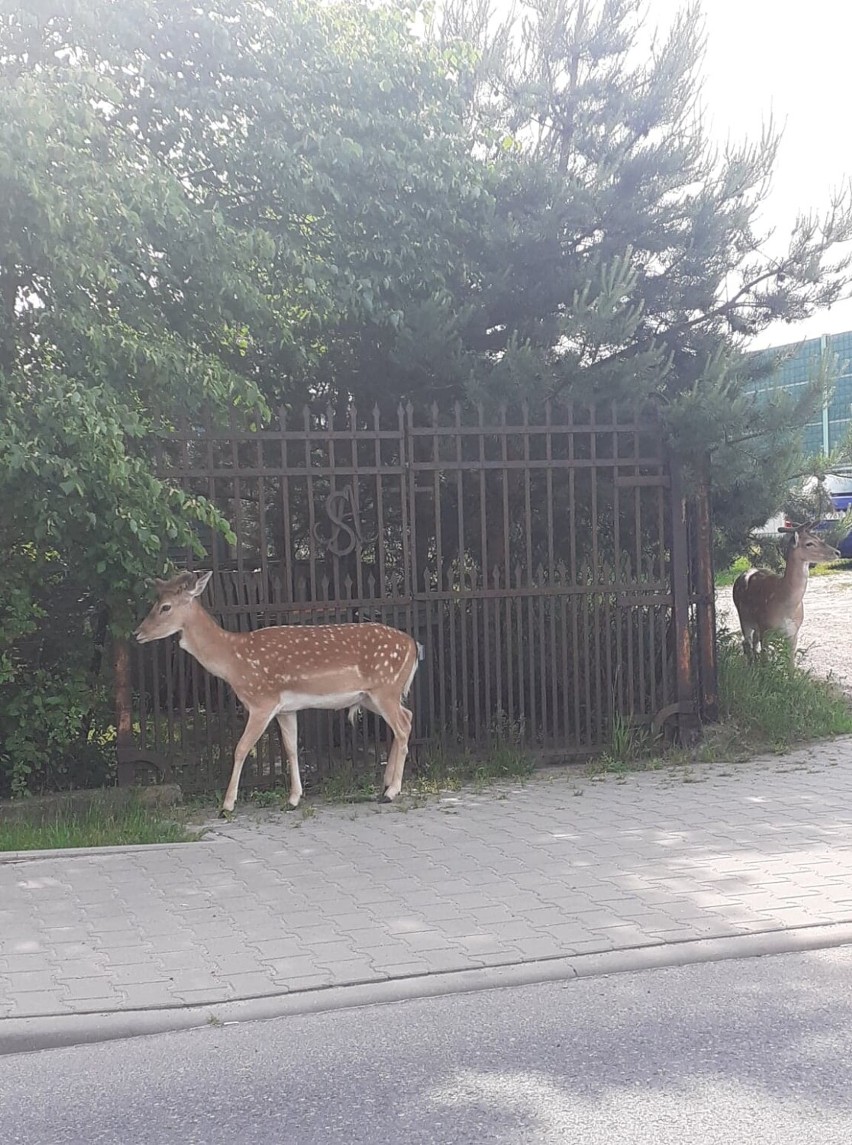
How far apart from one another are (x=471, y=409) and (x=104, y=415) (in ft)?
10.8

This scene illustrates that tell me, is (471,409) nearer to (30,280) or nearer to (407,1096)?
(30,280)

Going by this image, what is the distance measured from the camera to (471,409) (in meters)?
9.97

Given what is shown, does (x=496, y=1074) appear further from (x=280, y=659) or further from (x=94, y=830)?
(x=280, y=659)

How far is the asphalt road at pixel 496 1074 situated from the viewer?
3.93 m

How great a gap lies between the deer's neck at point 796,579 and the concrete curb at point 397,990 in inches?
250

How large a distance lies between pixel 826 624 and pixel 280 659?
11.4 metres

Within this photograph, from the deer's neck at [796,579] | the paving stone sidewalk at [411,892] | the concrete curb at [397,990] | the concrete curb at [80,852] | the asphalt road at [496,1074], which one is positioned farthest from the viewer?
the deer's neck at [796,579]

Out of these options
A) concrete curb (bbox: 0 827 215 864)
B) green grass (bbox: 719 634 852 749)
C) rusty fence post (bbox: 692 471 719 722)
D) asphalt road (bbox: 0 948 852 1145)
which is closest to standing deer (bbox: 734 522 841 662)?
green grass (bbox: 719 634 852 749)

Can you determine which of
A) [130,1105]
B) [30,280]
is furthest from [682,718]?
[130,1105]

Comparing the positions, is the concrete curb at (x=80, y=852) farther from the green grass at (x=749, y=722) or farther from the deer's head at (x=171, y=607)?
the green grass at (x=749, y=722)

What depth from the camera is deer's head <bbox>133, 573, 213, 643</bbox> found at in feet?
27.1

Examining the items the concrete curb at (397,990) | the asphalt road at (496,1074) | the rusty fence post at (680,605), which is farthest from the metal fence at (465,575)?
the asphalt road at (496,1074)

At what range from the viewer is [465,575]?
9742 millimetres

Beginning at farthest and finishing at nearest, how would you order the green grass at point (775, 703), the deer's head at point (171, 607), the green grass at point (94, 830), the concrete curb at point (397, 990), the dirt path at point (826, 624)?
1. the dirt path at point (826, 624)
2. the green grass at point (775, 703)
3. the deer's head at point (171, 607)
4. the green grass at point (94, 830)
5. the concrete curb at point (397, 990)
